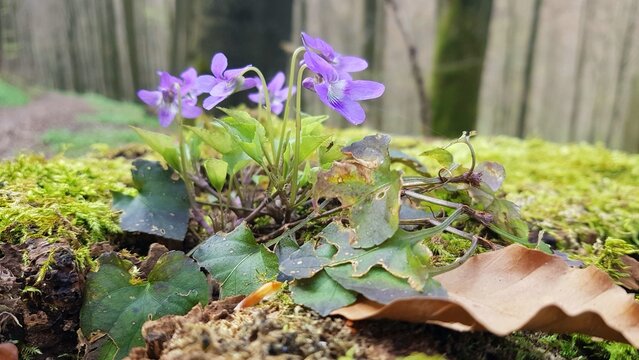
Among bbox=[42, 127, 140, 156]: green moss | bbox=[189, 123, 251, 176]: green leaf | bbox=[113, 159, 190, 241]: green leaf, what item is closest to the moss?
bbox=[189, 123, 251, 176]: green leaf

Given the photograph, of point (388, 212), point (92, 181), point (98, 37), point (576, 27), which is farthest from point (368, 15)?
point (388, 212)

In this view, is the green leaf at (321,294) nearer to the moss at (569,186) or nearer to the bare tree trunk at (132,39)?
the moss at (569,186)

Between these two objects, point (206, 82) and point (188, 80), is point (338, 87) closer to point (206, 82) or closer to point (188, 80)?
point (206, 82)

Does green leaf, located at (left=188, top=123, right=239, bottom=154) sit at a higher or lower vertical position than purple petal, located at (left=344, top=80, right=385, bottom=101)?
lower

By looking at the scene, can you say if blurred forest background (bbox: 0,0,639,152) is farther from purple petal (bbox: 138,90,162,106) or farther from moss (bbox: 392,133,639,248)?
purple petal (bbox: 138,90,162,106)

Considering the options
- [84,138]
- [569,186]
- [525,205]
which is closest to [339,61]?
[525,205]
